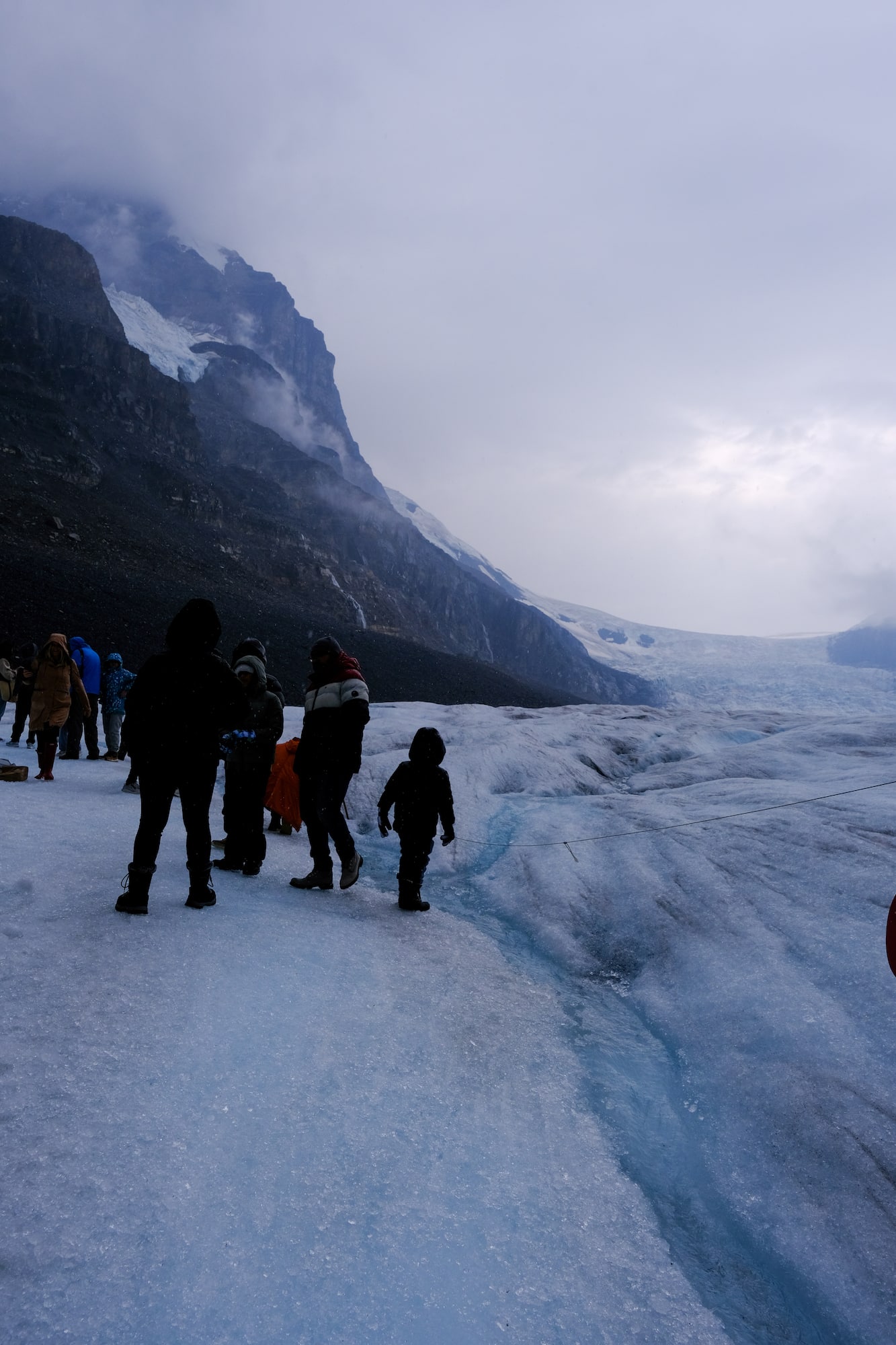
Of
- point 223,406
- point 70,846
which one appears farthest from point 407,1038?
point 223,406

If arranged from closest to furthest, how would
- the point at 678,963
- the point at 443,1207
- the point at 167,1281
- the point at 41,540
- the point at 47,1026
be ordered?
1. the point at 167,1281
2. the point at 443,1207
3. the point at 47,1026
4. the point at 678,963
5. the point at 41,540

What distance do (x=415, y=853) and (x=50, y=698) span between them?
5324mm

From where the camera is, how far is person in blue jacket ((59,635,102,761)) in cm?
1045

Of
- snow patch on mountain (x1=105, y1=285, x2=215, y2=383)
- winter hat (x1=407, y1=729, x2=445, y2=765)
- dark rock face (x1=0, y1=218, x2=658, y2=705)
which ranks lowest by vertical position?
winter hat (x1=407, y1=729, x2=445, y2=765)

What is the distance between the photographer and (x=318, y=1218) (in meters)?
2.19

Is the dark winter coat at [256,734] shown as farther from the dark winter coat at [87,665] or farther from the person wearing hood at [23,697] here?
the person wearing hood at [23,697]

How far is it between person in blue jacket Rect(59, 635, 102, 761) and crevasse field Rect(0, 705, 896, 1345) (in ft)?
15.3

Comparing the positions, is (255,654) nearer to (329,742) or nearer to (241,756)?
(241,756)

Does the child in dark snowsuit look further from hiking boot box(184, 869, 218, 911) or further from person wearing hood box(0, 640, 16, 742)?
person wearing hood box(0, 640, 16, 742)

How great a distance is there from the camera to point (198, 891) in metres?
4.50

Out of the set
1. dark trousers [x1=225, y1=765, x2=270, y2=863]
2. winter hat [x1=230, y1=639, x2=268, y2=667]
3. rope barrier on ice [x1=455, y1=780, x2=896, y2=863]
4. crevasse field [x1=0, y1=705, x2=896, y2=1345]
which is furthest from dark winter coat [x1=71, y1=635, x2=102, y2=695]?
rope barrier on ice [x1=455, y1=780, x2=896, y2=863]

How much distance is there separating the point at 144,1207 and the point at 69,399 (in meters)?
75.4

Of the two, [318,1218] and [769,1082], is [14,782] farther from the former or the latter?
[769,1082]

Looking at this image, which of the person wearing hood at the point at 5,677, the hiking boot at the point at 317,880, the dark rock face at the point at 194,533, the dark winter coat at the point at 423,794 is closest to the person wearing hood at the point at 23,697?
the person wearing hood at the point at 5,677
